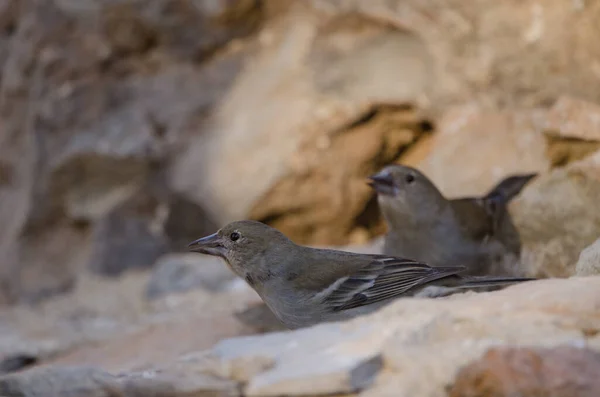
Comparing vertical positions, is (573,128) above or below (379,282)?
above

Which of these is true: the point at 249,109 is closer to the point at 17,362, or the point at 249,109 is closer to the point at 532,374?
the point at 17,362

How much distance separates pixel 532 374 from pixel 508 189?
7.30 feet

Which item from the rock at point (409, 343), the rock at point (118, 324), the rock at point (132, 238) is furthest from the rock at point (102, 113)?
the rock at point (409, 343)

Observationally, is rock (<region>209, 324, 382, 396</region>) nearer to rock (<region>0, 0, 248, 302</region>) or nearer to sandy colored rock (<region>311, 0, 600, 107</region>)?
sandy colored rock (<region>311, 0, 600, 107</region>)

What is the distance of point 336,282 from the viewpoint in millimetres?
3070

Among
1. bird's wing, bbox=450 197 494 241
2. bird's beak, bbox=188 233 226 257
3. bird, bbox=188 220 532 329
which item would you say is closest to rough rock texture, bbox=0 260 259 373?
bird's beak, bbox=188 233 226 257

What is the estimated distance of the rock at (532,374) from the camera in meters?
1.75

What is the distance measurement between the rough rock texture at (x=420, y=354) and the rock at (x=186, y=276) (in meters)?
2.59

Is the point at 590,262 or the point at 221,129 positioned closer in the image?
the point at 590,262

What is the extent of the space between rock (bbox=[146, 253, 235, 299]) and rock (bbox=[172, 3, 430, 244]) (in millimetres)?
268

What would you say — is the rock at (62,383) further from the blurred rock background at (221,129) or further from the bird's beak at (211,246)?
the blurred rock background at (221,129)

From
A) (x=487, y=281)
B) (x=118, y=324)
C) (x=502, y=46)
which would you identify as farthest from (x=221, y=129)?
(x=487, y=281)

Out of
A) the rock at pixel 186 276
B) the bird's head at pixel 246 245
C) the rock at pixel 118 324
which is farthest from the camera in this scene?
the rock at pixel 186 276

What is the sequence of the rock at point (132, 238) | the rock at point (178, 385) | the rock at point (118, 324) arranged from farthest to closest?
the rock at point (132, 238) < the rock at point (118, 324) < the rock at point (178, 385)
